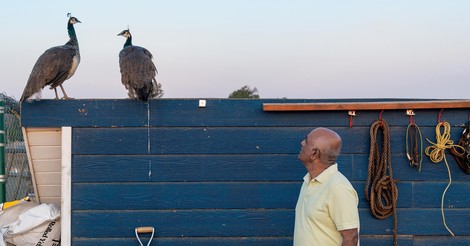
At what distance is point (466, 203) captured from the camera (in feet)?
14.9

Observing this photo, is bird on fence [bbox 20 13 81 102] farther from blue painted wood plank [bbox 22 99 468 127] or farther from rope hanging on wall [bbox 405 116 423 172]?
rope hanging on wall [bbox 405 116 423 172]

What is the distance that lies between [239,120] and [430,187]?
157cm

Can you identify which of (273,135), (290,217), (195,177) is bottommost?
(290,217)

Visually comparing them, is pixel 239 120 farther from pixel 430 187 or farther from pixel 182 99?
pixel 430 187

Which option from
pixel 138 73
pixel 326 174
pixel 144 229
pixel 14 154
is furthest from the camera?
pixel 14 154

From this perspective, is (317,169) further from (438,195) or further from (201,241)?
(438,195)

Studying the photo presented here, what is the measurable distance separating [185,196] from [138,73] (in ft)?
3.42

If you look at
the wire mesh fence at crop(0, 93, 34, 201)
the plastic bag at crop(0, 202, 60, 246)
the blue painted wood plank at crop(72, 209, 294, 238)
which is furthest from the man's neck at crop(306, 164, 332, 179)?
the wire mesh fence at crop(0, 93, 34, 201)

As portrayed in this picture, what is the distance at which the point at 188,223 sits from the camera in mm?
4473

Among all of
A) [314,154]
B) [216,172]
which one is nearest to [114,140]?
[216,172]

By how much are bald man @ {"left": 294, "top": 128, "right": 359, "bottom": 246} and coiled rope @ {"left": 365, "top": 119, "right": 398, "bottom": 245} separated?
135 cm

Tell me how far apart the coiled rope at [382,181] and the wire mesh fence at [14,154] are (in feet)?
10.2

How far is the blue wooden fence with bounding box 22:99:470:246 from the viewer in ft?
14.6

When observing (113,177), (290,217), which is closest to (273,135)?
(290,217)
